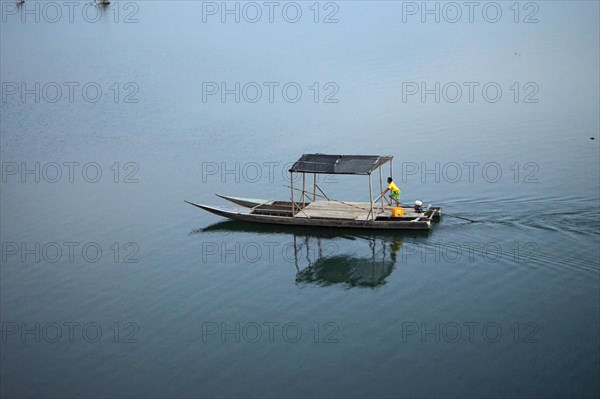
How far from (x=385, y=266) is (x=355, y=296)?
1.50 metres

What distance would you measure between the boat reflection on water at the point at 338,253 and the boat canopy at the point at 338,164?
1.38 meters

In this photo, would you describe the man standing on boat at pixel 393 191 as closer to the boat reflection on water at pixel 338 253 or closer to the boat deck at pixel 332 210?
the boat deck at pixel 332 210

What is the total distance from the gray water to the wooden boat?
340 mm

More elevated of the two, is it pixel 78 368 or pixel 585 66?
pixel 585 66

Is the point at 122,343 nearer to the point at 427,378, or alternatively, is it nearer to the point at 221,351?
the point at 221,351

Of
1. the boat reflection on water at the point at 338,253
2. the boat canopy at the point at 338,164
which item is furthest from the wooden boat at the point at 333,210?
the boat reflection on water at the point at 338,253

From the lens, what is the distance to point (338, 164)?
1788 cm

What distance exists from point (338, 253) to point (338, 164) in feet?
7.29

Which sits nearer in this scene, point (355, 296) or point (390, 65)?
point (355, 296)

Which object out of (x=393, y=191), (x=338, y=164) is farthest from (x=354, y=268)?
(x=338, y=164)

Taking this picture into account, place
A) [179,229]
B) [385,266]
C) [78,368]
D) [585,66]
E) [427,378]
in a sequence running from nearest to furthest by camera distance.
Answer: [427,378] < [78,368] < [385,266] < [179,229] < [585,66]

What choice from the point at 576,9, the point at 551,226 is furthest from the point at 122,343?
the point at 576,9

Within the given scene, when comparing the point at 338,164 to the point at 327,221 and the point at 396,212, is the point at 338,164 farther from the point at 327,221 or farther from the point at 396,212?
the point at 396,212

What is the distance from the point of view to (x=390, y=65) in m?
33.2
